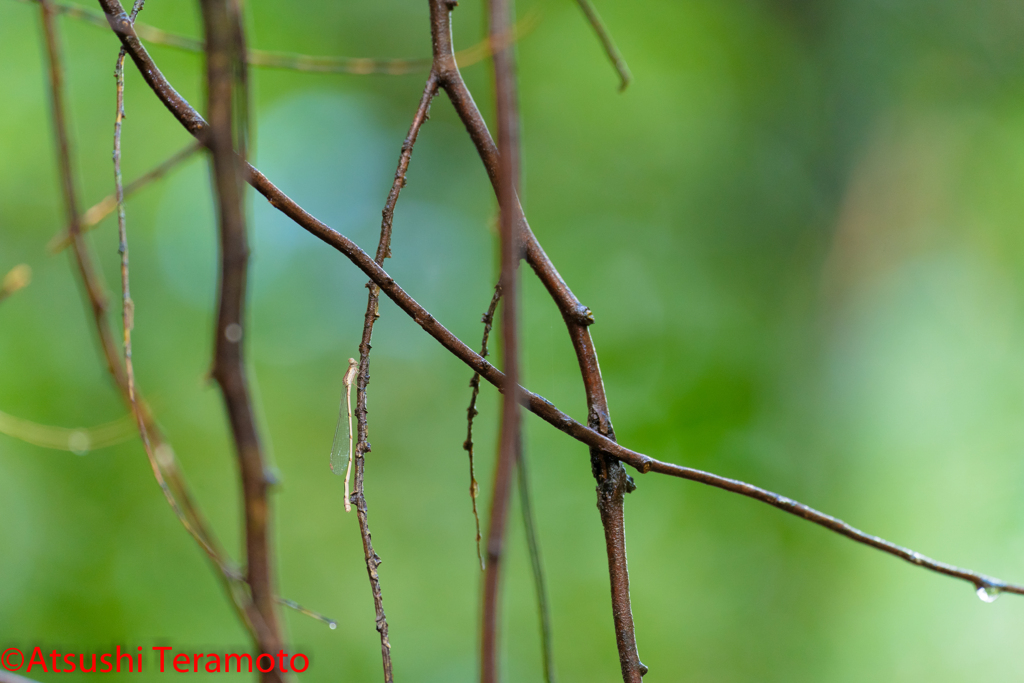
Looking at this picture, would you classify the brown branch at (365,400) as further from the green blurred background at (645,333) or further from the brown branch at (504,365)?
the green blurred background at (645,333)

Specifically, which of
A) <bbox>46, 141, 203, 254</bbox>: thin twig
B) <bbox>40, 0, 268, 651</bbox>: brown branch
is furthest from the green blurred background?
<bbox>40, 0, 268, 651</bbox>: brown branch

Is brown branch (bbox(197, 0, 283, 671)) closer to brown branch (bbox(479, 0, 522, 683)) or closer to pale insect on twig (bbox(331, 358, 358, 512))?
brown branch (bbox(479, 0, 522, 683))

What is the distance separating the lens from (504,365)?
0.18m

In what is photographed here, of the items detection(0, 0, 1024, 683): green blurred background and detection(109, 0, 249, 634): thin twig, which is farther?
detection(0, 0, 1024, 683): green blurred background

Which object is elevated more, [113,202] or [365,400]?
[113,202]

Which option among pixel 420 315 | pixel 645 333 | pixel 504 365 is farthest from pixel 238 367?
pixel 645 333

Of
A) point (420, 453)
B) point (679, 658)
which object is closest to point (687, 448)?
point (679, 658)

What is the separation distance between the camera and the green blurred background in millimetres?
1738

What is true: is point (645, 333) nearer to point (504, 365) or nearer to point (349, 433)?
point (349, 433)

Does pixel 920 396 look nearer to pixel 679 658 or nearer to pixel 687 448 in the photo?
pixel 687 448

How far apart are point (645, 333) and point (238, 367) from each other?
1908 mm

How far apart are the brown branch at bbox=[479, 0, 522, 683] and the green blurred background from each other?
1.68 meters

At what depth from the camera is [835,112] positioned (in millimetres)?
2039

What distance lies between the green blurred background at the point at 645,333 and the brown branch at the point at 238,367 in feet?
5.49
